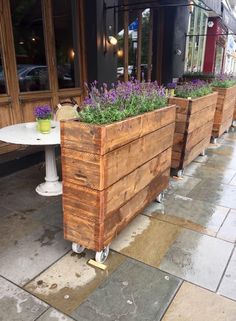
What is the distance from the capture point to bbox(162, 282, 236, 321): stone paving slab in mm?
1795

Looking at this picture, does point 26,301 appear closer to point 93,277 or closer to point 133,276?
point 93,277

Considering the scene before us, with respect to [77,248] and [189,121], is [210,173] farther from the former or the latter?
[77,248]

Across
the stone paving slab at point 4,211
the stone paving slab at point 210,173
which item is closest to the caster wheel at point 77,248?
the stone paving slab at point 4,211

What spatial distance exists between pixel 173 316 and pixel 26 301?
959mm

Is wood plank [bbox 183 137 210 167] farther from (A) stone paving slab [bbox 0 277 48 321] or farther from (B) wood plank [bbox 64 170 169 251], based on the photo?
(A) stone paving slab [bbox 0 277 48 321]

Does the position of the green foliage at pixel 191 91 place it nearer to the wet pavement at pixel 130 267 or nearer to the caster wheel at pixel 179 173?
the caster wheel at pixel 179 173

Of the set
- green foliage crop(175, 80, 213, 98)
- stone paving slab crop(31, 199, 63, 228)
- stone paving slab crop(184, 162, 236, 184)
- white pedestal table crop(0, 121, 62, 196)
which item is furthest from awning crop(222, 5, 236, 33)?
stone paving slab crop(31, 199, 63, 228)

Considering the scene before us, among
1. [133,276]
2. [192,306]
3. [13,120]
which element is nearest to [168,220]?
[133,276]

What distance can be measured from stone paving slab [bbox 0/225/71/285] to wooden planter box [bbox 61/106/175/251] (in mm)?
234

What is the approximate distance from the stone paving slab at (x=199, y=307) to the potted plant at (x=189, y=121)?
215 centimetres

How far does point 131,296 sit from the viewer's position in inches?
76.4

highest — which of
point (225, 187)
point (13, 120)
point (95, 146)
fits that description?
point (95, 146)

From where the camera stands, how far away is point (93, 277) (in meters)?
2.11

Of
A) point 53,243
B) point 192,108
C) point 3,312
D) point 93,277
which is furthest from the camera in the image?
point 192,108
